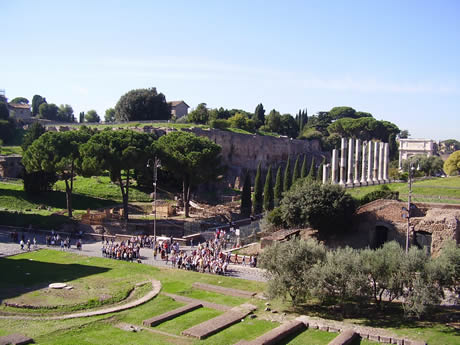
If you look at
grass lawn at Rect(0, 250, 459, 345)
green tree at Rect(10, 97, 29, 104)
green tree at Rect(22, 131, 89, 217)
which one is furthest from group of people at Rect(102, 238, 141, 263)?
green tree at Rect(10, 97, 29, 104)

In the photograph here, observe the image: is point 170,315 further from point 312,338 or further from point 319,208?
point 319,208

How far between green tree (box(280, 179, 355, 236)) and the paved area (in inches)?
244

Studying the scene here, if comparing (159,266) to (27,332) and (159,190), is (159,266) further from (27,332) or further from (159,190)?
(159,190)

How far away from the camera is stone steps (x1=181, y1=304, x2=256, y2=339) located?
16.8 metres

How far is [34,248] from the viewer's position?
3053cm

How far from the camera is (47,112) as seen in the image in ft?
339

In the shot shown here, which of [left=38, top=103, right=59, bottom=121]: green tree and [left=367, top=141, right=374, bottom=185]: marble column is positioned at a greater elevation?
[left=38, top=103, right=59, bottom=121]: green tree

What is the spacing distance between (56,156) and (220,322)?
25.6 meters

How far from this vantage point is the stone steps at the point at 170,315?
697 inches

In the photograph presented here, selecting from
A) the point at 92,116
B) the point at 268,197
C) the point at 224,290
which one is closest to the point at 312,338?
the point at 224,290

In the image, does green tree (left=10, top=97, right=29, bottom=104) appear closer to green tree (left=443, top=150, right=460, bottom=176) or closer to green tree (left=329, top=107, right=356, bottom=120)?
green tree (left=329, top=107, right=356, bottom=120)

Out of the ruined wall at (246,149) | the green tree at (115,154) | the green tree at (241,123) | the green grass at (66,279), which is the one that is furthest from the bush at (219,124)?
the green grass at (66,279)

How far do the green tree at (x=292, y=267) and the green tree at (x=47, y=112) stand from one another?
9337cm

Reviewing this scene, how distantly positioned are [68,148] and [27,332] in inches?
978
